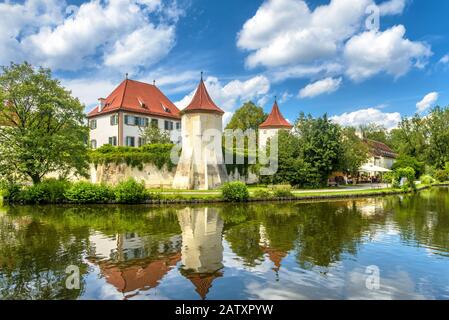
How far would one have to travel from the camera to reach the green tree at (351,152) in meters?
38.5

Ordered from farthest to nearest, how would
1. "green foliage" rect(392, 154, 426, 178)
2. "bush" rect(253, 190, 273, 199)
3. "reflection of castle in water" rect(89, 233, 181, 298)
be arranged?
1. "green foliage" rect(392, 154, 426, 178)
2. "bush" rect(253, 190, 273, 199)
3. "reflection of castle in water" rect(89, 233, 181, 298)

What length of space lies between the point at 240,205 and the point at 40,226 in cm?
1379

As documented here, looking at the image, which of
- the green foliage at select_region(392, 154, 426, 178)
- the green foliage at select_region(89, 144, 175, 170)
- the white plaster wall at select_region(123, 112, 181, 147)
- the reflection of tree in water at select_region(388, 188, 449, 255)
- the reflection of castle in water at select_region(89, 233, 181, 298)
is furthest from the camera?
the green foliage at select_region(392, 154, 426, 178)

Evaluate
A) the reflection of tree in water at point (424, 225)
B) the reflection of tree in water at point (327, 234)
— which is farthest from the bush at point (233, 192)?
the reflection of tree in water at point (424, 225)

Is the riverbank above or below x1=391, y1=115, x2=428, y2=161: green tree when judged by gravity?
below

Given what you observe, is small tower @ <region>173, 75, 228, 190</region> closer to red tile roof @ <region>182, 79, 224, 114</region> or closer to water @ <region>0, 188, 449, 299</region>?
red tile roof @ <region>182, 79, 224, 114</region>

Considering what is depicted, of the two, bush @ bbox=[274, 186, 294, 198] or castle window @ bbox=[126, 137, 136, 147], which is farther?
castle window @ bbox=[126, 137, 136, 147]

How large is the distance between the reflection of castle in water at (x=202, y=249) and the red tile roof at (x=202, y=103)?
14.5 m

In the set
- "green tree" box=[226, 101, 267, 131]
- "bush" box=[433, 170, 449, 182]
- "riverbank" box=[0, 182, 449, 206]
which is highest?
"green tree" box=[226, 101, 267, 131]

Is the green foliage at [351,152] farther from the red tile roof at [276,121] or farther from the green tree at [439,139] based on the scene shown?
the green tree at [439,139]

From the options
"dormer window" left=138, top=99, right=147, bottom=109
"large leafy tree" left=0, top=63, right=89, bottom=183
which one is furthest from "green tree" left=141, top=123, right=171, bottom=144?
"large leafy tree" left=0, top=63, right=89, bottom=183

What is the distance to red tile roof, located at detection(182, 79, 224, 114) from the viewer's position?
3334 centimetres

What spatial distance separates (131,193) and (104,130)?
66.6ft
